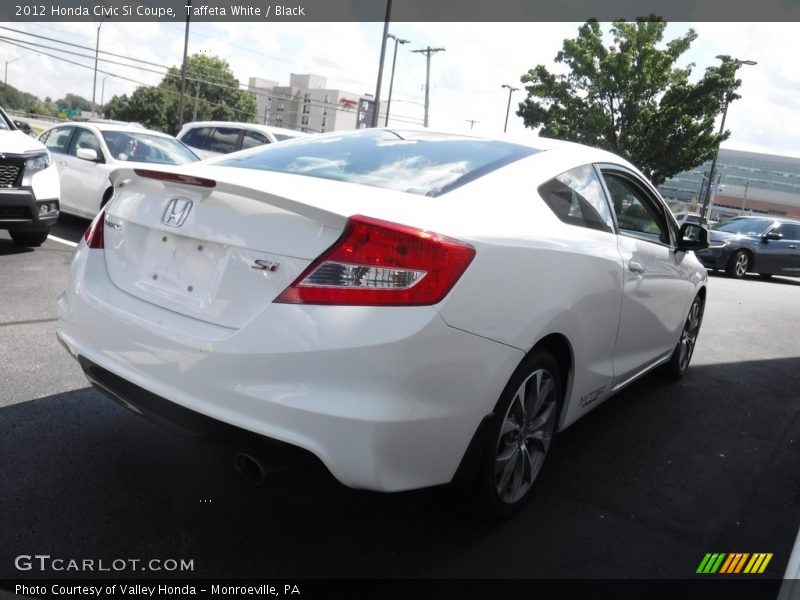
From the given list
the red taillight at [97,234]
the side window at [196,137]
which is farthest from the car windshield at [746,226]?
the red taillight at [97,234]

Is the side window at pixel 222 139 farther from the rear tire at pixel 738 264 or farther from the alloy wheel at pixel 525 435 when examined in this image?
the alloy wheel at pixel 525 435

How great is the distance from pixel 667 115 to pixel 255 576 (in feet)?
101

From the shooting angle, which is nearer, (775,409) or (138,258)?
(138,258)

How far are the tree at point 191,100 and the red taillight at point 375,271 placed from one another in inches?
3841

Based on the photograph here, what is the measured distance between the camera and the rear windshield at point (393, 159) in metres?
2.74

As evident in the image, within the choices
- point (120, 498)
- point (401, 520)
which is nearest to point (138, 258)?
point (120, 498)

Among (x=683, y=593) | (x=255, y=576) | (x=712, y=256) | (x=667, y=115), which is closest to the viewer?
(x=255, y=576)

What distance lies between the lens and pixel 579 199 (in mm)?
3254

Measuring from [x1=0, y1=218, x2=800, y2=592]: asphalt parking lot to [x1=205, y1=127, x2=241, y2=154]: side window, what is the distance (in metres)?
9.61

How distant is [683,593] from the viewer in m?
2.62

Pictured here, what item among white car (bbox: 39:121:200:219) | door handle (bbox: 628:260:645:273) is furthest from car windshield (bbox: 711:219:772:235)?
door handle (bbox: 628:260:645:273)

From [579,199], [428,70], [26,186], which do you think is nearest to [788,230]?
[579,199]

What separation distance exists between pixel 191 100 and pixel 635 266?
10318 centimetres

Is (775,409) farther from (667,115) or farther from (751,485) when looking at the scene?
(667,115)
